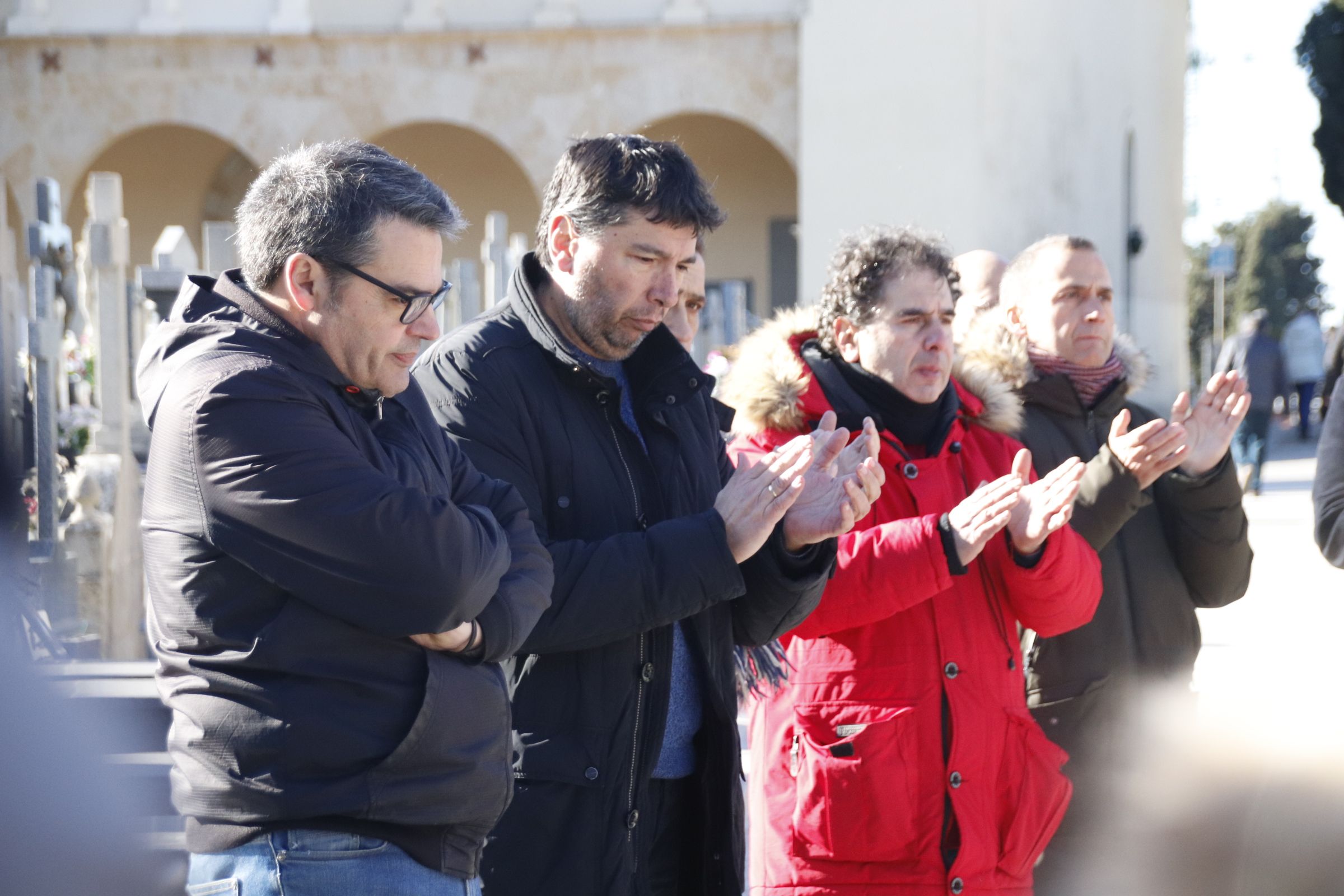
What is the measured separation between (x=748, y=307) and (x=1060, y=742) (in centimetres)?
1654

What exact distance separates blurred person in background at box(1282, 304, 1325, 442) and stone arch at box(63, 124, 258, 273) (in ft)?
47.8

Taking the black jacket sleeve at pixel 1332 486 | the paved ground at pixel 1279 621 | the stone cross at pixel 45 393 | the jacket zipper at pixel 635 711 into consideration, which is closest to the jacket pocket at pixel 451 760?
the jacket zipper at pixel 635 711

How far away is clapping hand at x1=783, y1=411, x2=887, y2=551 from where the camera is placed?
8.55 ft

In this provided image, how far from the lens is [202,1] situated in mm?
17406

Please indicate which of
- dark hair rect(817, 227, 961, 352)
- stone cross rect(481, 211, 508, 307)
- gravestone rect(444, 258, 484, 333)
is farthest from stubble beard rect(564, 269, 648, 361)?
stone cross rect(481, 211, 508, 307)

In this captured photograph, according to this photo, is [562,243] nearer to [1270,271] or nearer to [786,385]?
[786,385]

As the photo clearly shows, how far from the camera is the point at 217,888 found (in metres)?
1.87

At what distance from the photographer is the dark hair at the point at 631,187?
2.62 m

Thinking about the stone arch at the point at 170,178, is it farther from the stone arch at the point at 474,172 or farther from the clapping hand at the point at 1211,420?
the clapping hand at the point at 1211,420

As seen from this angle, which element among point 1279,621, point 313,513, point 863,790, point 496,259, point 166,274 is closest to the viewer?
point 313,513

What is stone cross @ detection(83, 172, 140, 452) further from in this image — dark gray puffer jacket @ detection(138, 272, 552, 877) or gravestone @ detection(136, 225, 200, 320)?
dark gray puffer jacket @ detection(138, 272, 552, 877)

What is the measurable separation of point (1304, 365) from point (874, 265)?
59.6ft

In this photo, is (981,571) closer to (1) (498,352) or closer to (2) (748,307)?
(1) (498,352)

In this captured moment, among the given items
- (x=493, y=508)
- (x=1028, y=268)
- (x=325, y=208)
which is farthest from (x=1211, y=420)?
(x=325, y=208)
